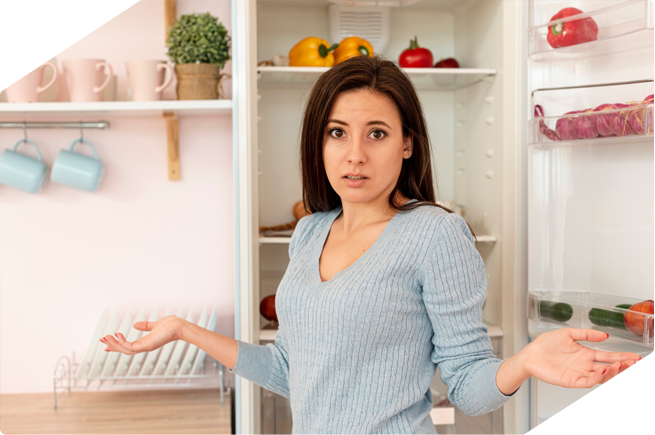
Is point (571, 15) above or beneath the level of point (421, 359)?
above

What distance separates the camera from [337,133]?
96 cm

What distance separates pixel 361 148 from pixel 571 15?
670mm

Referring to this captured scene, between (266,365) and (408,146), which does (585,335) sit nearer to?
(408,146)

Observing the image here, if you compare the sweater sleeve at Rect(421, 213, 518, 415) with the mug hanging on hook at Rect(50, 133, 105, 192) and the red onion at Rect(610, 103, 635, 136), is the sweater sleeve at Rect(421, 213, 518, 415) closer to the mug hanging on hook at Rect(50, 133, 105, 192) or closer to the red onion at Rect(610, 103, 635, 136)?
the red onion at Rect(610, 103, 635, 136)

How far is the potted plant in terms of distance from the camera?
1436 mm

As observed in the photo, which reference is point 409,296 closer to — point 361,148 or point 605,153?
point 361,148

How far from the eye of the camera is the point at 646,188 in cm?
118

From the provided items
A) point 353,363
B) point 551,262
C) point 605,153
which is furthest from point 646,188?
point 353,363

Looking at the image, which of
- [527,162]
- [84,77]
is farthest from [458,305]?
[84,77]

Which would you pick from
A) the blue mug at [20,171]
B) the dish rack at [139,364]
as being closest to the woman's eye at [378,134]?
the dish rack at [139,364]

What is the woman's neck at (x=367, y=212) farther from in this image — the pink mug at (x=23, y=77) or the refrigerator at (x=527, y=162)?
the pink mug at (x=23, y=77)

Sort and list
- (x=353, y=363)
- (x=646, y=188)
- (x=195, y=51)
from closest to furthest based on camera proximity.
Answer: (x=353, y=363) → (x=646, y=188) → (x=195, y=51)

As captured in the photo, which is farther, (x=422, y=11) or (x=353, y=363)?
(x=422, y=11)

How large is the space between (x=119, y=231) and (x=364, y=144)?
3.60 ft
